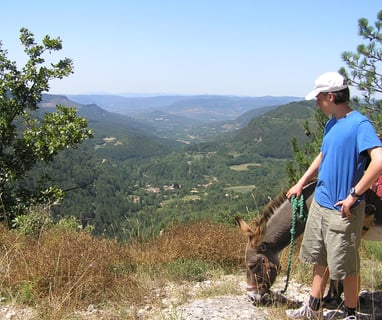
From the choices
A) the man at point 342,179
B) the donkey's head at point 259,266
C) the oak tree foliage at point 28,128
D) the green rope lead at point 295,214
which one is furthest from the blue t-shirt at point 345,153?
the oak tree foliage at point 28,128

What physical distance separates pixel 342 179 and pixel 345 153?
0.63 ft

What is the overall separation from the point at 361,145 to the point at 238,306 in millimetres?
1754

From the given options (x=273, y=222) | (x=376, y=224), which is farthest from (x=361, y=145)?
(x=273, y=222)

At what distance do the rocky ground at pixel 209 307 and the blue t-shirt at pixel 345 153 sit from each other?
0.96m

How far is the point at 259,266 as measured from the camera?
3355 millimetres

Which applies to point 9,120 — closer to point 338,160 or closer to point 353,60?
point 338,160

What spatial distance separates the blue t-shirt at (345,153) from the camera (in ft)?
8.39

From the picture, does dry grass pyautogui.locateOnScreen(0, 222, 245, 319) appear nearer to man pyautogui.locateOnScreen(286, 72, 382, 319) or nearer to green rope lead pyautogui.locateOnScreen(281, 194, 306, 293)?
green rope lead pyautogui.locateOnScreen(281, 194, 306, 293)

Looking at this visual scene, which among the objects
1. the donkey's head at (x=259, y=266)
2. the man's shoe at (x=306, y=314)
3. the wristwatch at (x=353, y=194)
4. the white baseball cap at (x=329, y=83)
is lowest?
the man's shoe at (x=306, y=314)

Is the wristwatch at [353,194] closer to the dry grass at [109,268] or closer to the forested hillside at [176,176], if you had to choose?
the dry grass at [109,268]

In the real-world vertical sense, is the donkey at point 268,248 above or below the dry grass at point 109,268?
above

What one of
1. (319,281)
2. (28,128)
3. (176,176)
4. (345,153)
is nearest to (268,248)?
(319,281)

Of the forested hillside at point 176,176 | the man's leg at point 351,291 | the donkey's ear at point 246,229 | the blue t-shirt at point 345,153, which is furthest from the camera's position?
the forested hillside at point 176,176

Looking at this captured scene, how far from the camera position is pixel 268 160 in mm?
168000
